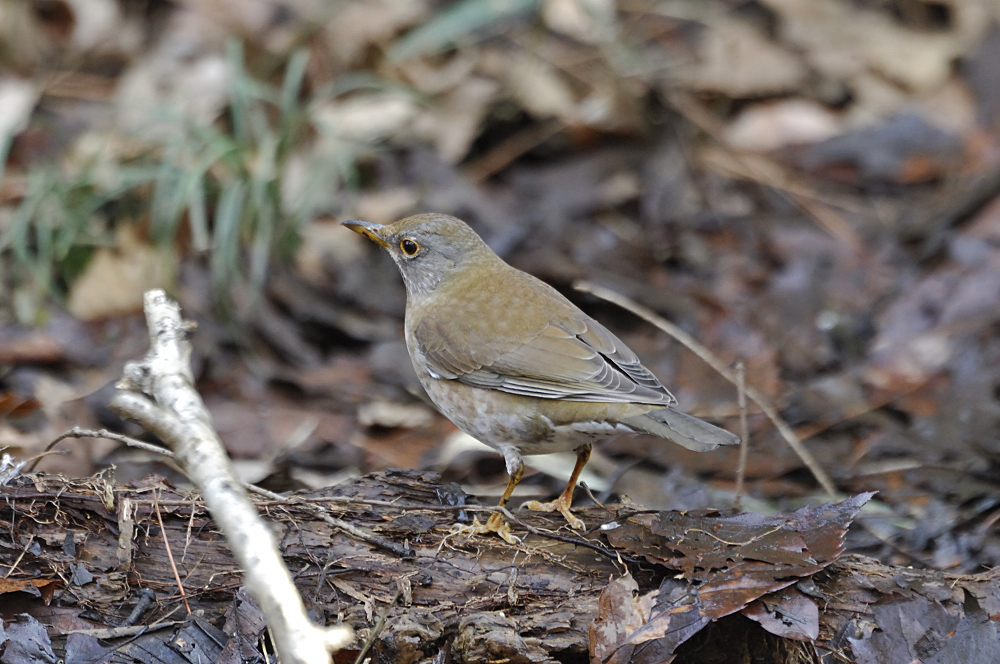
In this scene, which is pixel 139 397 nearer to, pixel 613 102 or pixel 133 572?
pixel 133 572

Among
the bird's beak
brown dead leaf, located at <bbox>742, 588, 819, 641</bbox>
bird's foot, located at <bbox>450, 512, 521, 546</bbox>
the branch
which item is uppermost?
the branch

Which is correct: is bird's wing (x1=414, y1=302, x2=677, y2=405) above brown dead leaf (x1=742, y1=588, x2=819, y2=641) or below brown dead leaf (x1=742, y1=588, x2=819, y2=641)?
above

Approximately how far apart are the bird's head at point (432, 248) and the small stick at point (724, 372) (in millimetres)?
652

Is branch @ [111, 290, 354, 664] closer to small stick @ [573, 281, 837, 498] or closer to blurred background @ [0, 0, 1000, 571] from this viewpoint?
blurred background @ [0, 0, 1000, 571]

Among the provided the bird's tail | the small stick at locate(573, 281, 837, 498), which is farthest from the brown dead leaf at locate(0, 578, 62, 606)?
the small stick at locate(573, 281, 837, 498)

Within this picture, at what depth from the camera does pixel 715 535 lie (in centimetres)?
349

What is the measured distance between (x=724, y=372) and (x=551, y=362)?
2.86 feet

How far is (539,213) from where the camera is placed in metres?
7.99

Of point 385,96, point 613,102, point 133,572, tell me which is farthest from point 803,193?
point 133,572

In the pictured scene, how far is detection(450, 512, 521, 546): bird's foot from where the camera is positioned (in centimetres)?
376

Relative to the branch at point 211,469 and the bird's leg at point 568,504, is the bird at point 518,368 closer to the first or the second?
the bird's leg at point 568,504

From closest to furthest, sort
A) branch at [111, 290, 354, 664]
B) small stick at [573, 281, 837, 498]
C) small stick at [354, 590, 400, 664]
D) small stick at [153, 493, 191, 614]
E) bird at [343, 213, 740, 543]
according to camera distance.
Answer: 1. branch at [111, 290, 354, 664]
2. small stick at [354, 590, 400, 664]
3. small stick at [153, 493, 191, 614]
4. bird at [343, 213, 740, 543]
5. small stick at [573, 281, 837, 498]

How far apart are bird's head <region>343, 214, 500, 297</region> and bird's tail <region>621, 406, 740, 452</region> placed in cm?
152

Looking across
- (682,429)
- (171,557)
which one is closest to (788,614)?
(682,429)
